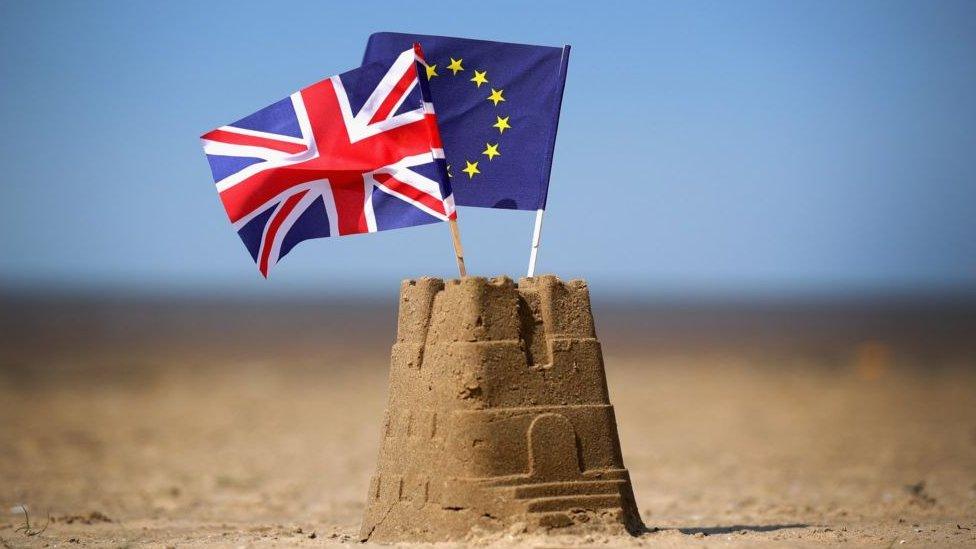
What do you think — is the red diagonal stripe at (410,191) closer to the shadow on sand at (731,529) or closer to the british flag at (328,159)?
the british flag at (328,159)

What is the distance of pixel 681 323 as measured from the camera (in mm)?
107688

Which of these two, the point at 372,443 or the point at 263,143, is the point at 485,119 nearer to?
the point at 263,143

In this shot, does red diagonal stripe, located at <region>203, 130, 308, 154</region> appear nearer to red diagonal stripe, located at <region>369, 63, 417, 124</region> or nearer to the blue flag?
red diagonal stripe, located at <region>369, 63, 417, 124</region>

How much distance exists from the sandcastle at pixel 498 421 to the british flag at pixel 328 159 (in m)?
0.93

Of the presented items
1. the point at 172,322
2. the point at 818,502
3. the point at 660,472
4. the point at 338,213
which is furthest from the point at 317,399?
the point at 172,322

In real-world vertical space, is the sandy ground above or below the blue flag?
below

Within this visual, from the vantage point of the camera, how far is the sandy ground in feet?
45.4

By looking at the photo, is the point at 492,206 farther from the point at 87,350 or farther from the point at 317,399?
the point at 87,350

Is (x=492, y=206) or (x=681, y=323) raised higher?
(x=681, y=323)

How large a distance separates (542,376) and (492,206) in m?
1.80

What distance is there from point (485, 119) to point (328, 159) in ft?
4.61

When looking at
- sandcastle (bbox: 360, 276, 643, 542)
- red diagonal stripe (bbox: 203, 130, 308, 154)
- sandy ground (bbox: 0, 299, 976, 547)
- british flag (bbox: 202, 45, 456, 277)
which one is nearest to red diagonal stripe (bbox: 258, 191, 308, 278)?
british flag (bbox: 202, 45, 456, 277)

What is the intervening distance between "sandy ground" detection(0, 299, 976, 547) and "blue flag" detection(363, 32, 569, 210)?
10.3 feet

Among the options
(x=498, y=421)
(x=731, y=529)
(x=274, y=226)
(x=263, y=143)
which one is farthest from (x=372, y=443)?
(x=498, y=421)
